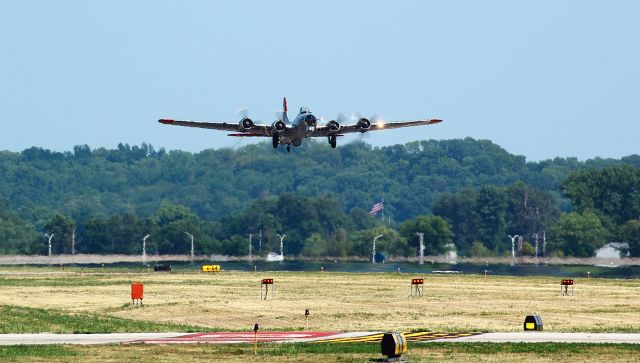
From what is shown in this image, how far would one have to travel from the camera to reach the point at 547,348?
188 feet

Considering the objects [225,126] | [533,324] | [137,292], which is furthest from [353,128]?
[533,324]

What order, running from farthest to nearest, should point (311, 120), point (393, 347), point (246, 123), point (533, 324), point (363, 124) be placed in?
point (363, 124) → point (246, 123) → point (311, 120) → point (533, 324) → point (393, 347)

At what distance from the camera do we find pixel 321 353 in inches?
2217

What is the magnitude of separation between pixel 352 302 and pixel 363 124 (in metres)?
15.5

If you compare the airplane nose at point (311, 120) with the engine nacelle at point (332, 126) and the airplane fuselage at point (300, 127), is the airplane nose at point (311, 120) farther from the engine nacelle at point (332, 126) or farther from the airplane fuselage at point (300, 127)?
the engine nacelle at point (332, 126)

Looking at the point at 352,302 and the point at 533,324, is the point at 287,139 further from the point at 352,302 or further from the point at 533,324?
the point at 533,324

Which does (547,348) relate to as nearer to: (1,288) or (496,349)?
(496,349)

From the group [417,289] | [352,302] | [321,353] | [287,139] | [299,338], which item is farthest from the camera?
[417,289]

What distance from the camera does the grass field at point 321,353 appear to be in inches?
2131

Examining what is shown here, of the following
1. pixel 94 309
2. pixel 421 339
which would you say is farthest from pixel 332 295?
pixel 421 339

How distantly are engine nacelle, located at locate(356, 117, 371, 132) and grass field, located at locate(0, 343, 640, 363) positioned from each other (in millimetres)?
43127

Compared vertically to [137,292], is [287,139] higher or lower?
higher

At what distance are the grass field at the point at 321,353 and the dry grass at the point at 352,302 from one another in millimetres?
13410

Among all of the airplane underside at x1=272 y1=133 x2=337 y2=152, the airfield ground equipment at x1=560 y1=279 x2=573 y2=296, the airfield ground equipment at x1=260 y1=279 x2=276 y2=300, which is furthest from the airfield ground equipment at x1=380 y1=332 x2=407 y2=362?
the airfield ground equipment at x1=560 y1=279 x2=573 y2=296
